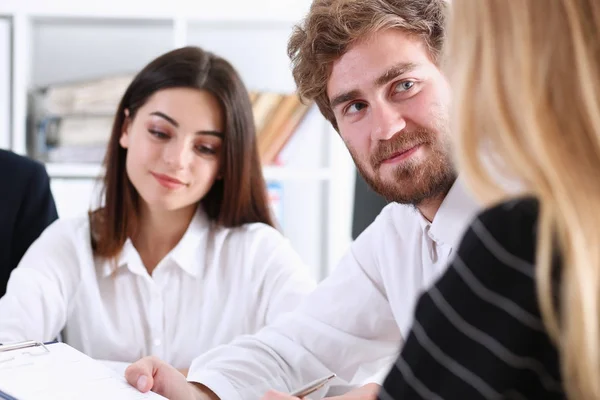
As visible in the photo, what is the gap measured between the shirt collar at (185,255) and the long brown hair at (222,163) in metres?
0.03

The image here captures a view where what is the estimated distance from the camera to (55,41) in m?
3.08

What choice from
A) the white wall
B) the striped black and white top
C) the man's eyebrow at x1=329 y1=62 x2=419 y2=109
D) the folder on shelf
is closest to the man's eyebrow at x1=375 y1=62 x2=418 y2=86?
the man's eyebrow at x1=329 y1=62 x2=419 y2=109

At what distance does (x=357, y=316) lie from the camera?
1380 mm

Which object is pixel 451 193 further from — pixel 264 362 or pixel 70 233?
pixel 70 233

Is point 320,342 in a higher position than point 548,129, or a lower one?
lower

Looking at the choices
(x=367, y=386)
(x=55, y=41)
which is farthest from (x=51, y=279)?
(x=55, y=41)

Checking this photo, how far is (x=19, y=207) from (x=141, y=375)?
1019mm

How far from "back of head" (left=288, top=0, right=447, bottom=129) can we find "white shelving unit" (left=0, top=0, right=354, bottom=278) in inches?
53.9

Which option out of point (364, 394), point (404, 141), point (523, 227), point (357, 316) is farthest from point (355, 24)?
point (523, 227)

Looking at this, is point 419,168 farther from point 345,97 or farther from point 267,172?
point 267,172

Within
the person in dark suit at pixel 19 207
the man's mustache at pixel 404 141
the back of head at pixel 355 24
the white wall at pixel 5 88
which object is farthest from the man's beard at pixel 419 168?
the white wall at pixel 5 88

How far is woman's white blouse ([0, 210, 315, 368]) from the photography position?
66.7 inches

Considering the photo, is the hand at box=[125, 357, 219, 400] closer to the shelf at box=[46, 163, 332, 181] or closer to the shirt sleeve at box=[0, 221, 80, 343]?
the shirt sleeve at box=[0, 221, 80, 343]

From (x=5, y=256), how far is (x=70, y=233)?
0.20 metres
